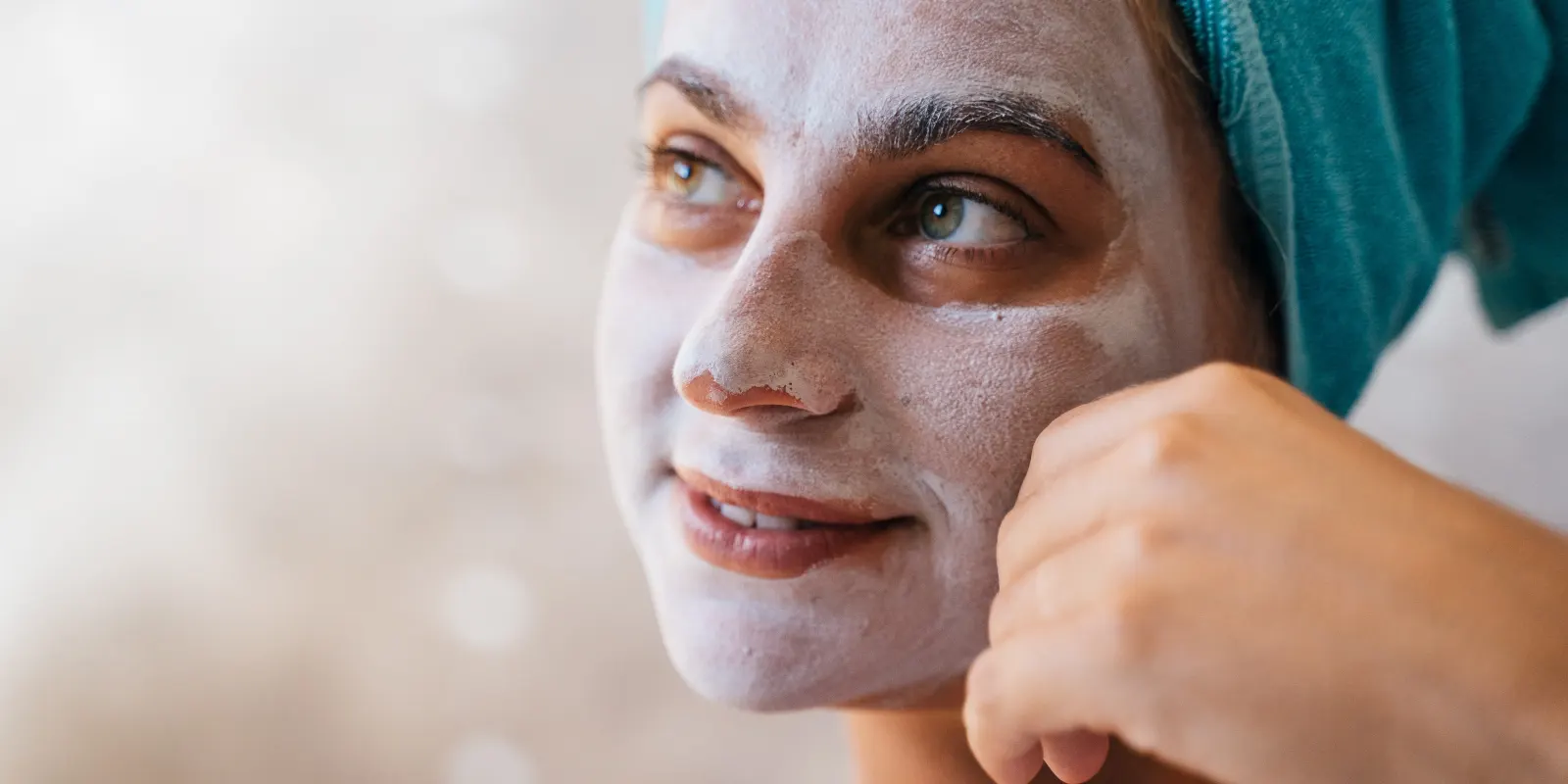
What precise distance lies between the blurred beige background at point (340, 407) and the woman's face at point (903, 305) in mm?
508

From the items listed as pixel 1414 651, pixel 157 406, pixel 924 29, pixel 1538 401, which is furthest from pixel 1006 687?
pixel 157 406

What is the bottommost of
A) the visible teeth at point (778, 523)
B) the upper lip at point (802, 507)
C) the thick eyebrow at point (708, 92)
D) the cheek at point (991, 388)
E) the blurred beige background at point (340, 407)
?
the blurred beige background at point (340, 407)

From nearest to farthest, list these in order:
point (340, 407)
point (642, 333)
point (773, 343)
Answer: point (773, 343)
point (642, 333)
point (340, 407)

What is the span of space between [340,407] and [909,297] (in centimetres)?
71

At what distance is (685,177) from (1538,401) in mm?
793

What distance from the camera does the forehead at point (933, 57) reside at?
1.94ft

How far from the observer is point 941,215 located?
628mm

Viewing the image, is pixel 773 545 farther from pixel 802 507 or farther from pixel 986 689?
pixel 986 689

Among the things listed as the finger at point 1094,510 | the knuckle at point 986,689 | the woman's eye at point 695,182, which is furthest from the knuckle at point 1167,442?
the woman's eye at point 695,182

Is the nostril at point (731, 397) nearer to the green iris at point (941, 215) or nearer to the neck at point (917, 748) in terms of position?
the green iris at point (941, 215)

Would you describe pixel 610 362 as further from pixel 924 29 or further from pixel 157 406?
pixel 157 406

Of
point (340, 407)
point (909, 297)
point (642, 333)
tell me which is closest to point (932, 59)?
point (909, 297)

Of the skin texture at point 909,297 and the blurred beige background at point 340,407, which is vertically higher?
the skin texture at point 909,297

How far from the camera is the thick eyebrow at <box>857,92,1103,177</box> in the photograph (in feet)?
1.93
